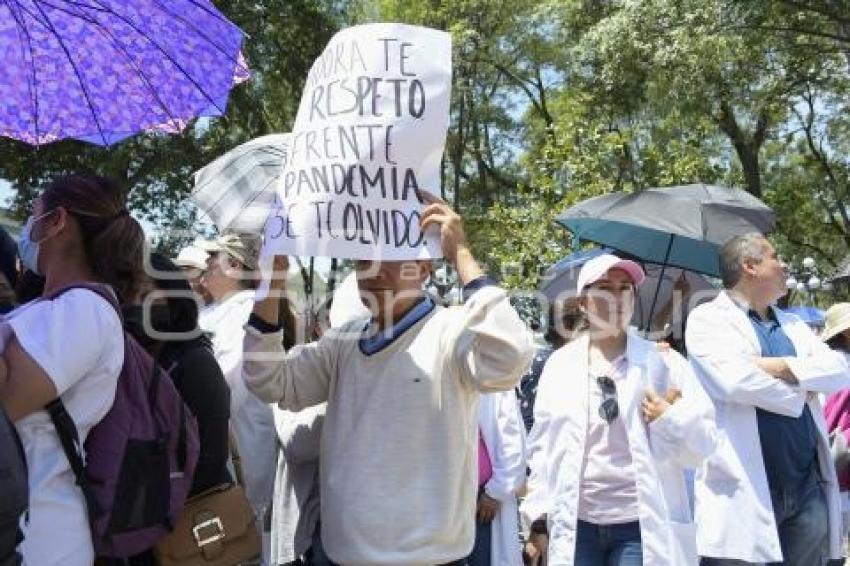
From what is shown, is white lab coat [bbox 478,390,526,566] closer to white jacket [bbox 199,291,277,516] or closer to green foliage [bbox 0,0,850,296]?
white jacket [bbox 199,291,277,516]

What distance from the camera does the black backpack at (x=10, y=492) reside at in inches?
81.8

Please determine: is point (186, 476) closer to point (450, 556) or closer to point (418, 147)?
point (450, 556)

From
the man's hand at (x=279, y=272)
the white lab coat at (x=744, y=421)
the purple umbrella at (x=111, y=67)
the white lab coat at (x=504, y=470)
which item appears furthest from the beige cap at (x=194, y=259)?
the white lab coat at (x=744, y=421)

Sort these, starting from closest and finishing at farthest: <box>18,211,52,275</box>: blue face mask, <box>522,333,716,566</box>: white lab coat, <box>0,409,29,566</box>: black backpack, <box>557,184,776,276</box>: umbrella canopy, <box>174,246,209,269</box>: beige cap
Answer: <box>0,409,29,566</box>: black backpack
<box>18,211,52,275</box>: blue face mask
<box>522,333,716,566</box>: white lab coat
<box>174,246,209,269</box>: beige cap
<box>557,184,776,276</box>: umbrella canopy

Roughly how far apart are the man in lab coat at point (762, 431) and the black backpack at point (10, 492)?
10.7 feet

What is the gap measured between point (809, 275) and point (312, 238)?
26631 millimetres

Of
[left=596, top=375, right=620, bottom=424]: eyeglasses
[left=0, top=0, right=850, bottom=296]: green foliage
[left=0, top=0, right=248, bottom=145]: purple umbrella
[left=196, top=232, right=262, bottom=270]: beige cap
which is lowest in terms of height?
[left=596, top=375, right=620, bottom=424]: eyeglasses

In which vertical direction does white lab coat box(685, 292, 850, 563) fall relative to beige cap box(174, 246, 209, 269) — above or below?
below

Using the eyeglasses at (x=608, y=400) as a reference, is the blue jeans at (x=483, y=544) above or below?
below

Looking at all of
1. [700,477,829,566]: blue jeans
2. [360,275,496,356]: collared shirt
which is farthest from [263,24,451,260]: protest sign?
[700,477,829,566]: blue jeans

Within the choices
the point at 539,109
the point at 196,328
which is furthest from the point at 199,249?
the point at 539,109

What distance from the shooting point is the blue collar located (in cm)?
290

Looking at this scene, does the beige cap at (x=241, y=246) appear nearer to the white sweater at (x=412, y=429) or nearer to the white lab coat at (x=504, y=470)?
the white lab coat at (x=504, y=470)

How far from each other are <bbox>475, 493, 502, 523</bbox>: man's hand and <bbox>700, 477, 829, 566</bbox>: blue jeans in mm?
1107
